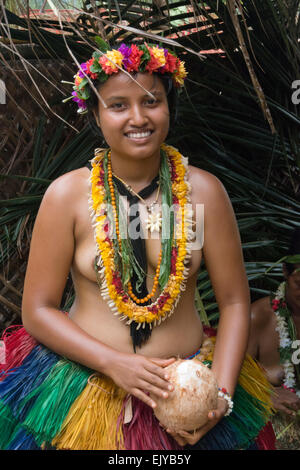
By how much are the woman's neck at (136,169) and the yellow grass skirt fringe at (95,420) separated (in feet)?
2.24

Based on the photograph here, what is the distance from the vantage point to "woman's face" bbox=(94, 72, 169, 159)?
1.88 metres

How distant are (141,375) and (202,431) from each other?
0.85ft

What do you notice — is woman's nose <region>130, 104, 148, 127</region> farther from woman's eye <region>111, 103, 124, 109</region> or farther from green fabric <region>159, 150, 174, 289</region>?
green fabric <region>159, 150, 174, 289</region>

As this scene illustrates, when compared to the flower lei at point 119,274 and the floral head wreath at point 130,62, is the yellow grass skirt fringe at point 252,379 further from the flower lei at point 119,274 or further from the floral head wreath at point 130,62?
the floral head wreath at point 130,62

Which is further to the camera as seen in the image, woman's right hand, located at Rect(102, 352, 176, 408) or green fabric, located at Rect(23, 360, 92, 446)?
green fabric, located at Rect(23, 360, 92, 446)

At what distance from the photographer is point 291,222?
10.2 ft

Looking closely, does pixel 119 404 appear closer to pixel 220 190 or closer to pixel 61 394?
pixel 61 394

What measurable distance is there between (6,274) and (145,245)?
1.46 m

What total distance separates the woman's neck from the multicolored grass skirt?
2.16 feet

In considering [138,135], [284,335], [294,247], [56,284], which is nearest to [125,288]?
[56,284]

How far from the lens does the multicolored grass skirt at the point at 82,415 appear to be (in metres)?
1.87

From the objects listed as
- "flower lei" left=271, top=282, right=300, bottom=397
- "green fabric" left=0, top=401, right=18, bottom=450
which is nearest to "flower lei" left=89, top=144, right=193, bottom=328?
"green fabric" left=0, top=401, right=18, bottom=450

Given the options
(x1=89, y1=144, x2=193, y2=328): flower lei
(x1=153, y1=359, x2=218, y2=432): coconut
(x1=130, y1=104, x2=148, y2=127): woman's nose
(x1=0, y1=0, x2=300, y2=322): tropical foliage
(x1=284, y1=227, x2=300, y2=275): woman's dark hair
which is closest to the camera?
(x1=153, y1=359, x2=218, y2=432): coconut

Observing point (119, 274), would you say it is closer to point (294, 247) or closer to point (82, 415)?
point (82, 415)
